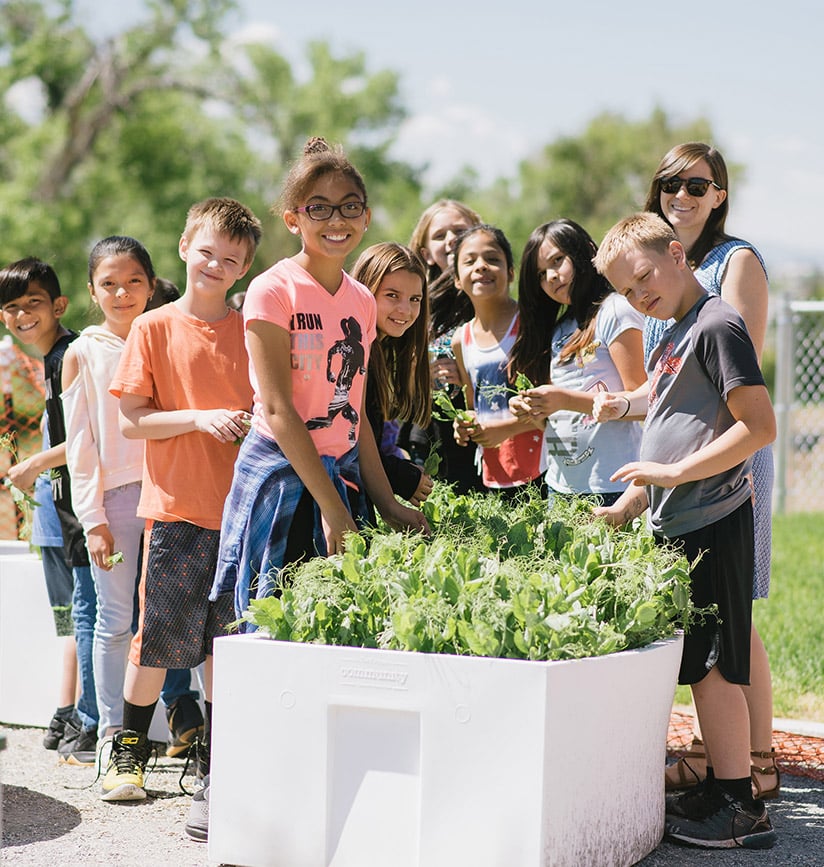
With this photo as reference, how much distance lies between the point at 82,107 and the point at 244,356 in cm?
2857

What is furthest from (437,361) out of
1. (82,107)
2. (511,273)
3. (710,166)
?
(82,107)

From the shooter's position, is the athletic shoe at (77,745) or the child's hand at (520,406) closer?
the child's hand at (520,406)

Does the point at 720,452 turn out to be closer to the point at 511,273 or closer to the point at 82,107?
the point at 511,273

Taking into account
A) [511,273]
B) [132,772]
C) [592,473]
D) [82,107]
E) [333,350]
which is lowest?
[132,772]

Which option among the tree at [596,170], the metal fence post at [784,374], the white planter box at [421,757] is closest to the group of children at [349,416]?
the white planter box at [421,757]

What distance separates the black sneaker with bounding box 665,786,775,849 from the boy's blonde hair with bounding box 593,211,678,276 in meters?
1.62

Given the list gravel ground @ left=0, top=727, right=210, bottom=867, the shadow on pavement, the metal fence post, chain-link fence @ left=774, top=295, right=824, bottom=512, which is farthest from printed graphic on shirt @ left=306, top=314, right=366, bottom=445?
the metal fence post

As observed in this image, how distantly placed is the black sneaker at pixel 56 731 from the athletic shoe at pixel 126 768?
737 millimetres

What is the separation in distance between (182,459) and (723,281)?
6.13ft

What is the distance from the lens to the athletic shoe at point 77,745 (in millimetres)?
4570

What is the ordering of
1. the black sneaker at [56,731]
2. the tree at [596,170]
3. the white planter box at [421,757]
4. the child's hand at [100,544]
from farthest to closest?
the tree at [596,170] → the black sneaker at [56,731] → the child's hand at [100,544] → the white planter box at [421,757]

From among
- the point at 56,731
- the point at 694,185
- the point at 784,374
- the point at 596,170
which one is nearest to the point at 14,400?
the point at 56,731

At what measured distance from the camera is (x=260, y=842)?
10.5 feet

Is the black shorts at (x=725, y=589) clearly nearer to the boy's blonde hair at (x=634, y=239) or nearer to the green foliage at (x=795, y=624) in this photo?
the boy's blonde hair at (x=634, y=239)
